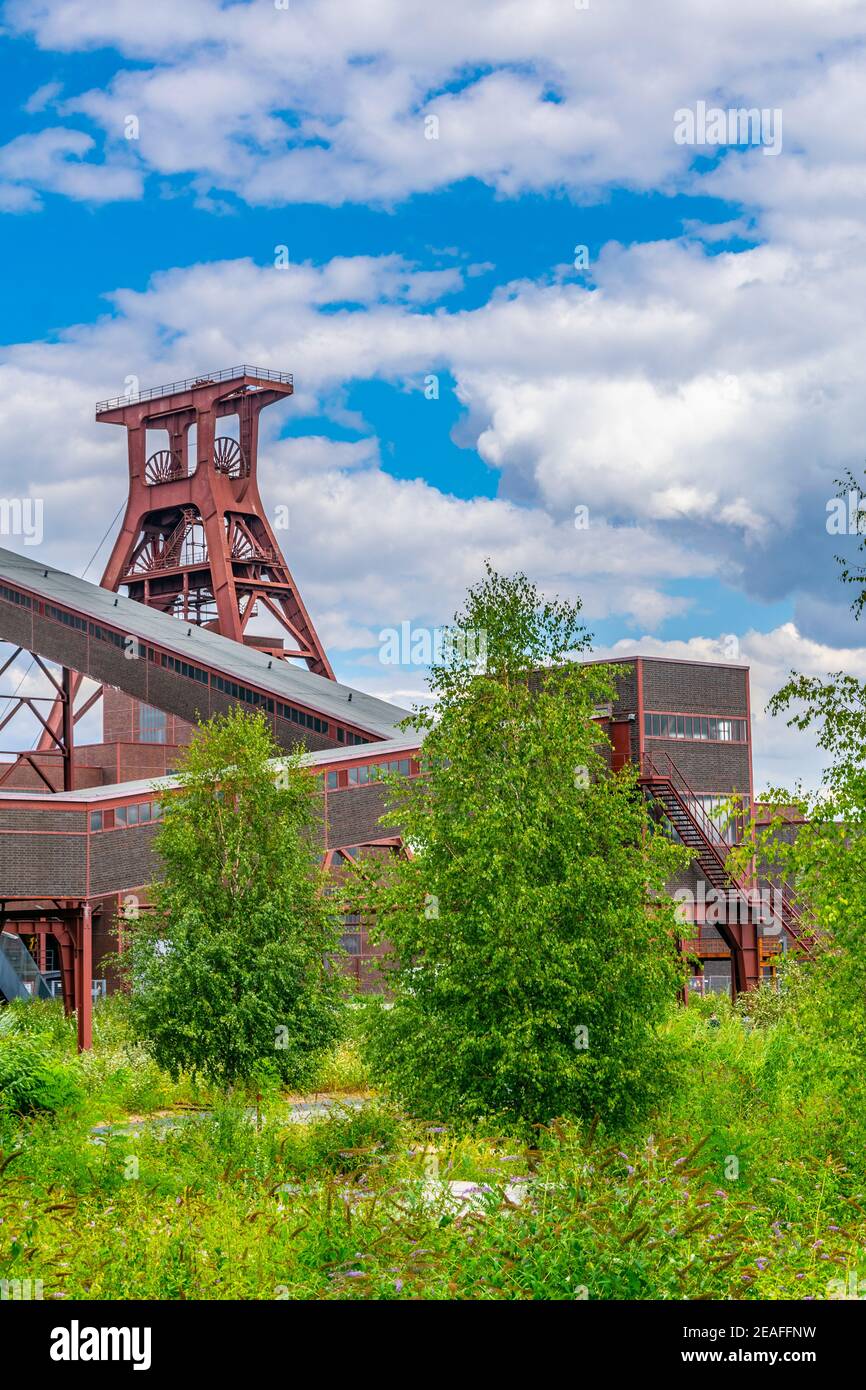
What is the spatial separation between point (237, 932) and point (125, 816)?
29.4ft

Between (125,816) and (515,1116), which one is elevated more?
(125,816)

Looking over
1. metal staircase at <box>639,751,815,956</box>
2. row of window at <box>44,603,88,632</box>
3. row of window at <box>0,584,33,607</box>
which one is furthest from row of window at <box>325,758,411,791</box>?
row of window at <box>0,584,33,607</box>

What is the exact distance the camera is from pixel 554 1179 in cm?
1086

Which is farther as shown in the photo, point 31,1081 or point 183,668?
point 183,668

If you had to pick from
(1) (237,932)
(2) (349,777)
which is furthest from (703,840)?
(1) (237,932)

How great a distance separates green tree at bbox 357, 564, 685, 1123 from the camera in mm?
14047

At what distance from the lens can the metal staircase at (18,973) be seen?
37125mm

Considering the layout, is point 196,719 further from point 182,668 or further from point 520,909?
point 520,909

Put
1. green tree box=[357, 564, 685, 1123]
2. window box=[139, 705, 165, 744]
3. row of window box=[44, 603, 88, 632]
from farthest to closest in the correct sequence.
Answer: window box=[139, 705, 165, 744]
row of window box=[44, 603, 88, 632]
green tree box=[357, 564, 685, 1123]

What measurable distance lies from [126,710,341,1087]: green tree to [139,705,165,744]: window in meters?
40.5

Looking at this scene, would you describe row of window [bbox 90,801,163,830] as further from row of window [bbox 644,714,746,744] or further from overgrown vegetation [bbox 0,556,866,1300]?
row of window [bbox 644,714,746,744]

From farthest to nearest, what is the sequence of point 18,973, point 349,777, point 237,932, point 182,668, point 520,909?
point 182,668 → point 18,973 → point 349,777 → point 237,932 → point 520,909

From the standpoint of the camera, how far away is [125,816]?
29.0 m
